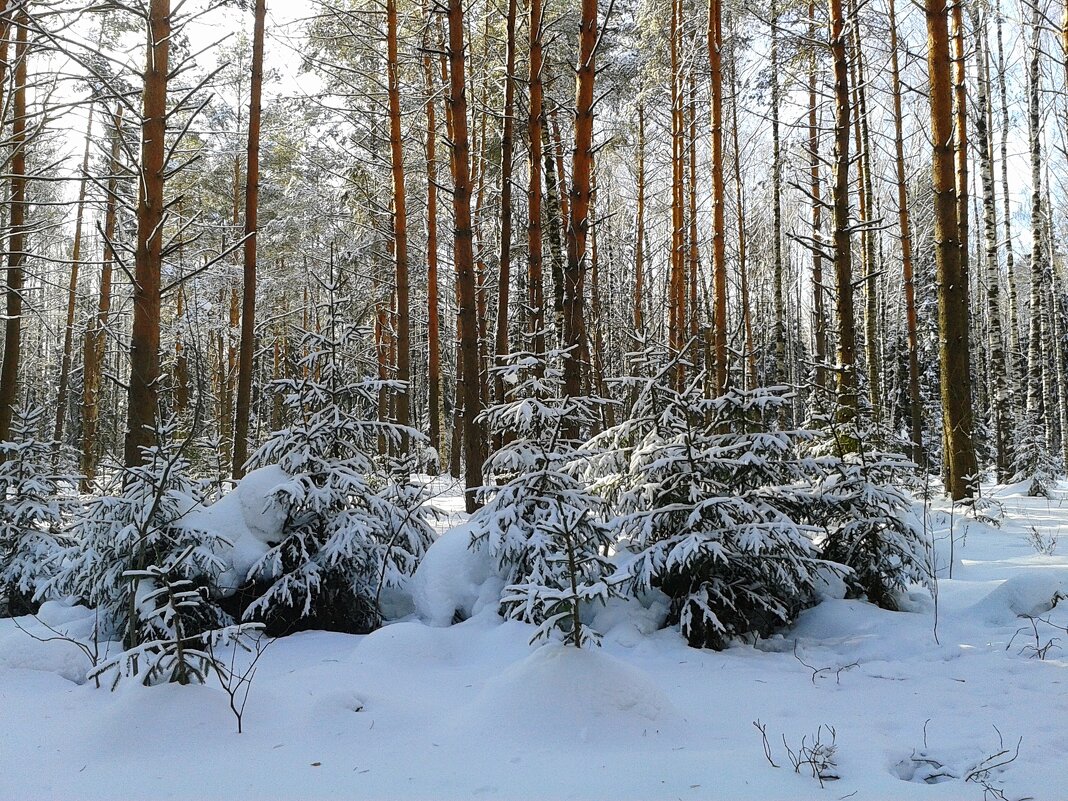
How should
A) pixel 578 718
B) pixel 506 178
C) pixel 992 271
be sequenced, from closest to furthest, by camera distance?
pixel 578 718
pixel 506 178
pixel 992 271

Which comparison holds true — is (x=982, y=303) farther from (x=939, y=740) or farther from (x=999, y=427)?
(x=939, y=740)

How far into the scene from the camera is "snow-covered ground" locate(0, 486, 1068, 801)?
97.6 inches

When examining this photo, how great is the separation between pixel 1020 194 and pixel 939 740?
2630 cm

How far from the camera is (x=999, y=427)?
13.2 meters

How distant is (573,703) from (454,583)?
217 cm

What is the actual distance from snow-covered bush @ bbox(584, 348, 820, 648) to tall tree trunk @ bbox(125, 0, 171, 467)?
330cm

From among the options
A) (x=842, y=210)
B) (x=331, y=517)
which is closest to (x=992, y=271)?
(x=842, y=210)

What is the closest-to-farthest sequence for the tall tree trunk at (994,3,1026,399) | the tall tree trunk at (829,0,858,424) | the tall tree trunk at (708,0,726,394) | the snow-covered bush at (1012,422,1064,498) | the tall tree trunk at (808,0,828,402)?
the tall tree trunk at (808,0,828,402), the tall tree trunk at (829,0,858,424), the tall tree trunk at (708,0,726,394), the snow-covered bush at (1012,422,1064,498), the tall tree trunk at (994,3,1026,399)

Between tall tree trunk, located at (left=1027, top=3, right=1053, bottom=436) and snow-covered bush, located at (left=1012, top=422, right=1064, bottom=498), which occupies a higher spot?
tall tree trunk, located at (left=1027, top=3, right=1053, bottom=436)

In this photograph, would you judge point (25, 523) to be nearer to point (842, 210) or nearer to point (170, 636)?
point (170, 636)

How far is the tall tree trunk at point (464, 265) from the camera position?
775 centimetres

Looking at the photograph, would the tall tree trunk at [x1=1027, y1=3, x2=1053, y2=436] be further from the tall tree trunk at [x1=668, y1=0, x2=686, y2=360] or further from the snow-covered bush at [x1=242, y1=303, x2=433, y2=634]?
the snow-covered bush at [x1=242, y1=303, x2=433, y2=634]

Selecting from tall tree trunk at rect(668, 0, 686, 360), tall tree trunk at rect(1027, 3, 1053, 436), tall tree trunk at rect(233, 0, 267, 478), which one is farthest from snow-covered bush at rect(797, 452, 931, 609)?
tall tree trunk at rect(1027, 3, 1053, 436)

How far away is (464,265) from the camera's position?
8242 millimetres
